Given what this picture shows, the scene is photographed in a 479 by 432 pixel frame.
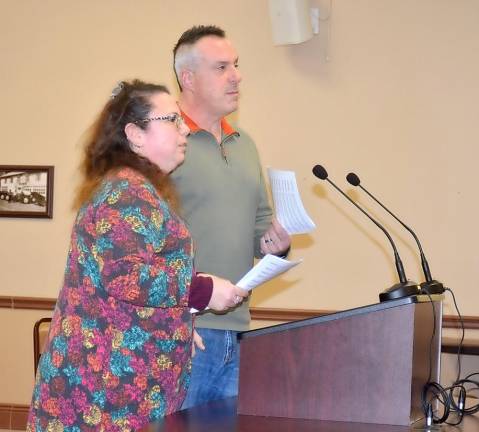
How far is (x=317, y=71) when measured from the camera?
4.77m

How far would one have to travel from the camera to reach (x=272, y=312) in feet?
15.7

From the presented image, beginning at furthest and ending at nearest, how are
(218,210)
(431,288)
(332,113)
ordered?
(332,113) < (218,210) < (431,288)

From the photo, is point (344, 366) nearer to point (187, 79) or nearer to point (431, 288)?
point (431, 288)

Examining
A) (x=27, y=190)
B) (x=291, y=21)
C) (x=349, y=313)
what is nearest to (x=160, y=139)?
(x=349, y=313)

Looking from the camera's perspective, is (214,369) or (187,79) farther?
(187,79)

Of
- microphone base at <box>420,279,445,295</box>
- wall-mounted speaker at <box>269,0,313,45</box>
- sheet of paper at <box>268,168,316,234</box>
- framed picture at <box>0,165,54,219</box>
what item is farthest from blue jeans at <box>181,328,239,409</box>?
framed picture at <box>0,165,54,219</box>

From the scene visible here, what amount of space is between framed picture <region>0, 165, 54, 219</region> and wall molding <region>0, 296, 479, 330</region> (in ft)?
1.75

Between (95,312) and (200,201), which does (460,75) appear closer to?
(200,201)

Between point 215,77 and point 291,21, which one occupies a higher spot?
point 291,21

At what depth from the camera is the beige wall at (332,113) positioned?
4.58m

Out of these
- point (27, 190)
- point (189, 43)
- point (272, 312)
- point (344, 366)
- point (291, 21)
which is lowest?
point (272, 312)

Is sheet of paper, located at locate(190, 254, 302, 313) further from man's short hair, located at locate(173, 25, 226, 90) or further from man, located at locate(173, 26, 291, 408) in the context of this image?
man's short hair, located at locate(173, 25, 226, 90)

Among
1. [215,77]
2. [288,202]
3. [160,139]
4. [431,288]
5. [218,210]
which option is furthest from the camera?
[215,77]

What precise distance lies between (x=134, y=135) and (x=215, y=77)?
75 centimetres
